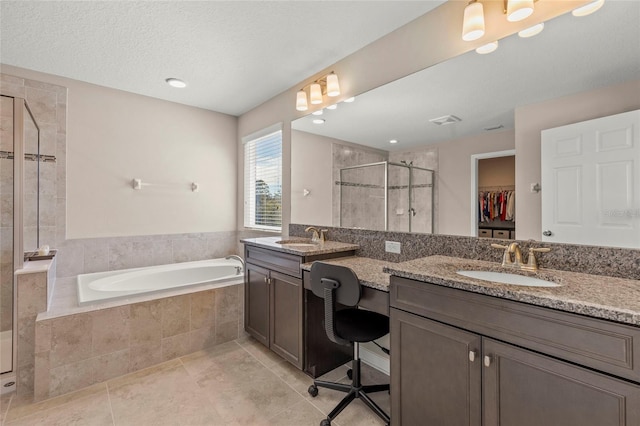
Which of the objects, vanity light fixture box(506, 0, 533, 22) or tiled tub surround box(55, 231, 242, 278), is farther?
tiled tub surround box(55, 231, 242, 278)

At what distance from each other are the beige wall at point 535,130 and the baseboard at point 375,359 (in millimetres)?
1336

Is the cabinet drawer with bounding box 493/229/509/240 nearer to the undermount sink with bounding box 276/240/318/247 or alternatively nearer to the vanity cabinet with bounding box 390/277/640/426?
the vanity cabinet with bounding box 390/277/640/426

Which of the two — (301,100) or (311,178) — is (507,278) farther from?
(301,100)

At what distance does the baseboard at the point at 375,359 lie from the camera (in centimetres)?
220

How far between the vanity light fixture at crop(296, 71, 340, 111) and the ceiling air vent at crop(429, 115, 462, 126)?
0.84 m

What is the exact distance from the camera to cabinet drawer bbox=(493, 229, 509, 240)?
5.07 feet

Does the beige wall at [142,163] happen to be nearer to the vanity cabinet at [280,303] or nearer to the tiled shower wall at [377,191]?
the vanity cabinet at [280,303]

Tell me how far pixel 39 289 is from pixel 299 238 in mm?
1919

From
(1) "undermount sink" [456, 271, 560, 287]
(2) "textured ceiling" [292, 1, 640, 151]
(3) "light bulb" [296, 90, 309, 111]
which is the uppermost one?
(3) "light bulb" [296, 90, 309, 111]

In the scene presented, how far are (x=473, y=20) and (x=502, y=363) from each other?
160 cm

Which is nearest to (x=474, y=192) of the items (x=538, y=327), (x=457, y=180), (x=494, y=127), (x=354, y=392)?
(x=457, y=180)

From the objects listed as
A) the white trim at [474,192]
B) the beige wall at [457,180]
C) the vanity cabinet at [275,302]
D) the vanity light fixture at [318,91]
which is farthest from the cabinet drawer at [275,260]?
the vanity light fixture at [318,91]

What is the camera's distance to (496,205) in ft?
5.21

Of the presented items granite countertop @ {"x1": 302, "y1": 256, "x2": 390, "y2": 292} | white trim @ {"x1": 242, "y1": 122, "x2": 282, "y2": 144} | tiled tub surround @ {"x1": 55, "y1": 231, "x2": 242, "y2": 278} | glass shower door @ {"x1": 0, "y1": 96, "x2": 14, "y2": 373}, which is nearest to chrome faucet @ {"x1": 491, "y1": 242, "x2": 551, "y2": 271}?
granite countertop @ {"x1": 302, "y1": 256, "x2": 390, "y2": 292}
